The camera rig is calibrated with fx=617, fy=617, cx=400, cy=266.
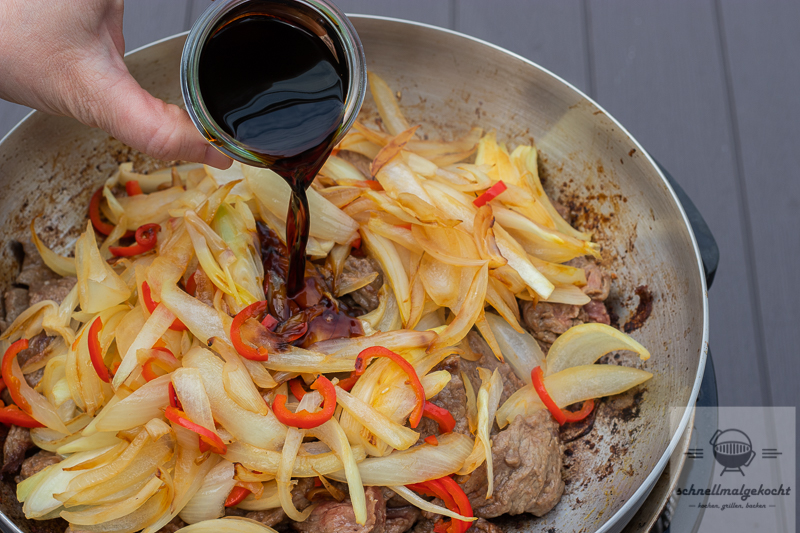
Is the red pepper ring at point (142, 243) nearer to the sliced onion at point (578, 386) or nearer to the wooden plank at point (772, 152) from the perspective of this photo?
the sliced onion at point (578, 386)

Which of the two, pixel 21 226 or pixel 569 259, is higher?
pixel 21 226

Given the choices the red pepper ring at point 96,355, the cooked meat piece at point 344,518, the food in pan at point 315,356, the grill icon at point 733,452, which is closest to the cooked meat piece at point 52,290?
the food in pan at point 315,356

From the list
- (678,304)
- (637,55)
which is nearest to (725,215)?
(637,55)

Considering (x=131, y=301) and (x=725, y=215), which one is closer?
(x=131, y=301)

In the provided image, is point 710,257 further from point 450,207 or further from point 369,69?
point 369,69

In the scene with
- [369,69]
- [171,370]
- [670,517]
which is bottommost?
[670,517]

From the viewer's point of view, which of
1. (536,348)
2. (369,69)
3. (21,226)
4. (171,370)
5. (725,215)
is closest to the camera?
(171,370)

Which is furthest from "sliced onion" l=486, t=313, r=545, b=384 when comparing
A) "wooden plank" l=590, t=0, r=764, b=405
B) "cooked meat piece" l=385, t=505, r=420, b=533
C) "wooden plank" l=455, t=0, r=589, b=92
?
"wooden plank" l=455, t=0, r=589, b=92

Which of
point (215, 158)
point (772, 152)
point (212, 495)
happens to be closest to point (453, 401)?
point (212, 495)
